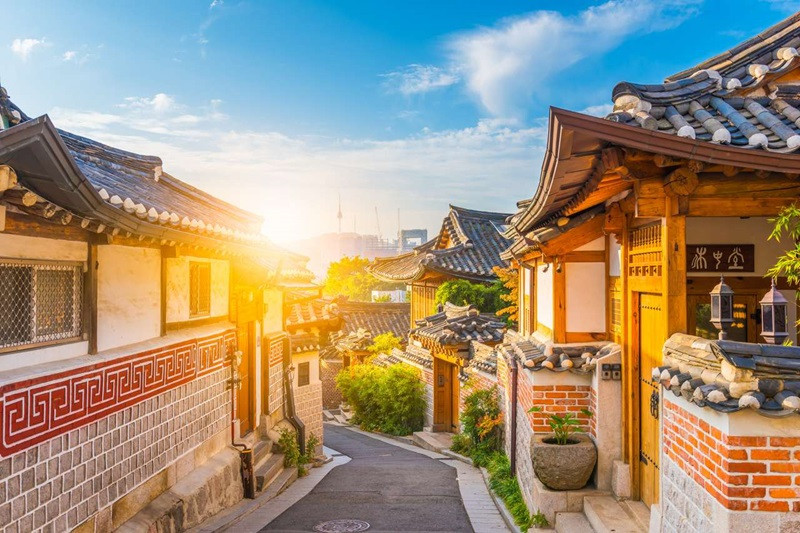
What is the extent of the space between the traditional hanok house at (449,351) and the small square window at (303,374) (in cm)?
412

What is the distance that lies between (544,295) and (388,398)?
14.2 metres

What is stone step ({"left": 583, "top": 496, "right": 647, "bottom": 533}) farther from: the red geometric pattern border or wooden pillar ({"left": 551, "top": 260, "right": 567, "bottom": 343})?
the red geometric pattern border

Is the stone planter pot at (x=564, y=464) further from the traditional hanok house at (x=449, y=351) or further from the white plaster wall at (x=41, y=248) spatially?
the traditional hanok house at (x=449, y=351)

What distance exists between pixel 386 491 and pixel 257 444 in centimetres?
303

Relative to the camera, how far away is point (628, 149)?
5.56 metres

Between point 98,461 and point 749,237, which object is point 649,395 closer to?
point 749,237

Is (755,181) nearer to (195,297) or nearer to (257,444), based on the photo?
(195,297)

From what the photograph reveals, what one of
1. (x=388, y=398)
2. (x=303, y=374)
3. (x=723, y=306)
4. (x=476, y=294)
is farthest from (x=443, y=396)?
(x=723, y=306)

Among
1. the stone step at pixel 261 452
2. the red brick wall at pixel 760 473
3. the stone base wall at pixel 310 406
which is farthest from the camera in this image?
the stone base wall at pixel 310 406

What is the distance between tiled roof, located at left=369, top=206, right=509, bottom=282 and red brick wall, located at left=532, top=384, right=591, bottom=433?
14533 mm

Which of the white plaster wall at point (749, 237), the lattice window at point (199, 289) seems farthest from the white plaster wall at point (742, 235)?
the lattice window at point (199, 289)

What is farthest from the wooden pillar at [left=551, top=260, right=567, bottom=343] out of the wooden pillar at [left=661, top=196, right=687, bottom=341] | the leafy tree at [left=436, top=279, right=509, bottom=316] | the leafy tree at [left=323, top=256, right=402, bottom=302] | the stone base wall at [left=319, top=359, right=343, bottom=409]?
the leafy tree at [left=323, top=256, right=402, bottom=302]

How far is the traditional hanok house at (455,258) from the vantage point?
1011 inches

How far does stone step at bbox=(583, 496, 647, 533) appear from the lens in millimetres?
7162
